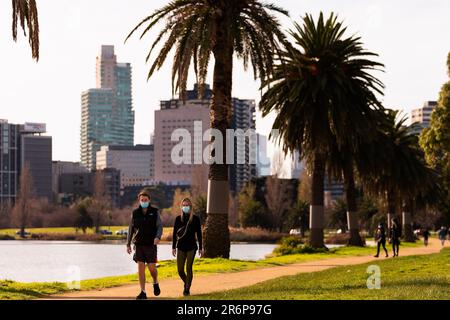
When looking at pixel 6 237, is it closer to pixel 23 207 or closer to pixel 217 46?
pixel 23 207

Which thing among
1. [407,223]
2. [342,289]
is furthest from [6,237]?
[342,289]

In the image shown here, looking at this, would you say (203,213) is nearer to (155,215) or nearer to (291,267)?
(291,267)

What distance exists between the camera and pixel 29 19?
76.7 feet

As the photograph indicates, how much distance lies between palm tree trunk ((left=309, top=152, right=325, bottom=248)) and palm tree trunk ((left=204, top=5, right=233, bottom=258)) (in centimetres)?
1394

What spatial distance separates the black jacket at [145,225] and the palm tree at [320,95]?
87.1 feet

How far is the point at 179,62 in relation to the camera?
35.3m

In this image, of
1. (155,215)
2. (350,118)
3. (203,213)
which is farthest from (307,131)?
(203,213)

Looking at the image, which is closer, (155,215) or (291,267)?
(155,215)

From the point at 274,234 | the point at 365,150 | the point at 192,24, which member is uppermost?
the point at 192,24

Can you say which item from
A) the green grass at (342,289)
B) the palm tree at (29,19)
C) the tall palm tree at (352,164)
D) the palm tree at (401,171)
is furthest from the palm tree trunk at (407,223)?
the palm tree at (29,19)

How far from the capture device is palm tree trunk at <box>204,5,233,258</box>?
35250 millimetres

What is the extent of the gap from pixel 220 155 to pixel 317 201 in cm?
1637

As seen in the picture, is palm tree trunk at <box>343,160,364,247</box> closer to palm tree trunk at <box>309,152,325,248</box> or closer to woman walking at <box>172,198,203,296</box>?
palm tree trunk at <box>309,152,325,248</box>
